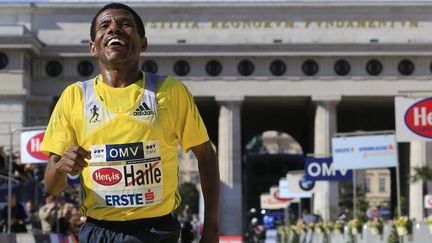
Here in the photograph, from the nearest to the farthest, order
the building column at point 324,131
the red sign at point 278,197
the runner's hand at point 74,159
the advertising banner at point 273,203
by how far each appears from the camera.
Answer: the runner's hand at point 74,159, the red sign at point 278,197, the advertising banner at point 273,203, the building column at point 324,131

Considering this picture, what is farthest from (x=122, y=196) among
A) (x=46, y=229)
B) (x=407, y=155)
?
(x=407, y=155)

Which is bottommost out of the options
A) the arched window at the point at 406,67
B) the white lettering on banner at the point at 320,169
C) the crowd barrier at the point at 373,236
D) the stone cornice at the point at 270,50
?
the crowd barrier at the point at 373,236

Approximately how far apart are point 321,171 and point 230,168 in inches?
1426

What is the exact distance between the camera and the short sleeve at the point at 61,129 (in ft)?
21.4

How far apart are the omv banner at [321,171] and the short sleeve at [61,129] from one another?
38.1m

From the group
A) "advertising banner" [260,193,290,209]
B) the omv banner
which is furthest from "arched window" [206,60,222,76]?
the omv banner

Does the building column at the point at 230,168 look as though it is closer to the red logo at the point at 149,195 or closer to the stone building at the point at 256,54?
the stone building at the point at 256,54

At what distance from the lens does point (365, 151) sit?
33.9m

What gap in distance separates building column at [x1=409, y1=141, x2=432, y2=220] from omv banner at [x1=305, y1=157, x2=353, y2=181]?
35.6 metres

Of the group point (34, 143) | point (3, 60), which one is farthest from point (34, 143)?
point (3, 60)

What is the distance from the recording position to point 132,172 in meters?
6.59

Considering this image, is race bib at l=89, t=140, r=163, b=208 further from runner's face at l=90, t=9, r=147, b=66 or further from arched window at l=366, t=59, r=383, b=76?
arched window at l=366, t=59, r=383, b=76

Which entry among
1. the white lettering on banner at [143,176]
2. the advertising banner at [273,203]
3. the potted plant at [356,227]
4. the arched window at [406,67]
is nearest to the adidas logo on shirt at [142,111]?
the white lettering on banner at [143,176]

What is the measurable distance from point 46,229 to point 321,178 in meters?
18.5
